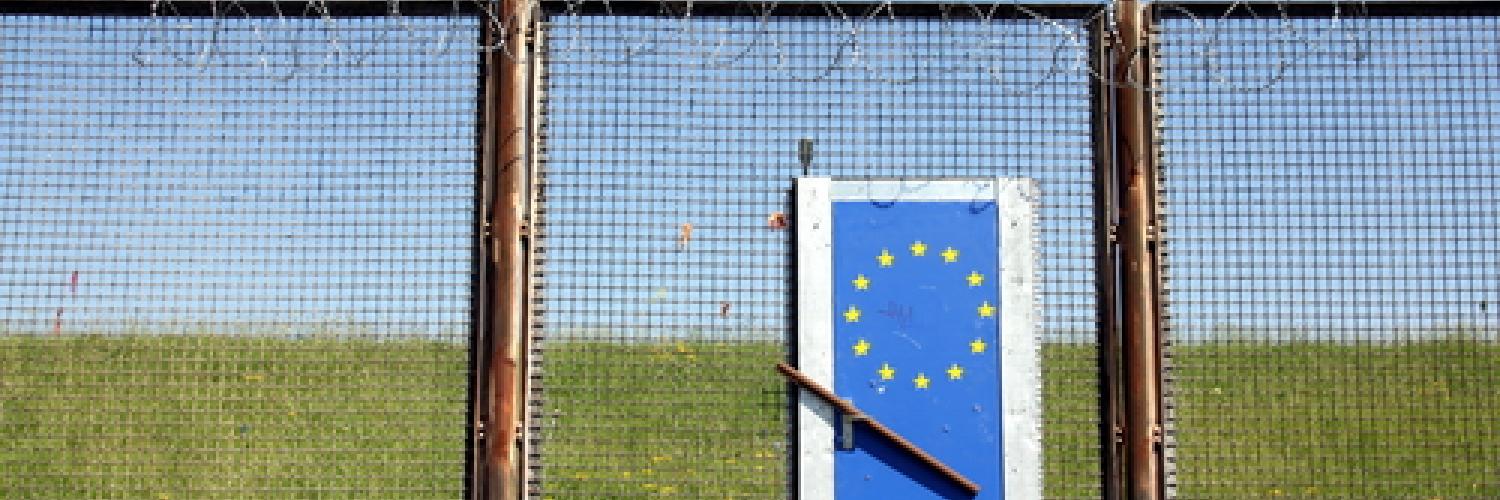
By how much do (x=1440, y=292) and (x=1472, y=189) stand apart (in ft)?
1.36

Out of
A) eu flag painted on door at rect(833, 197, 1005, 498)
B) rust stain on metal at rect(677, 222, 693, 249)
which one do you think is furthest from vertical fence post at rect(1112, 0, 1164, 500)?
rust stain on metal at rect(677, 222, 693, 249)

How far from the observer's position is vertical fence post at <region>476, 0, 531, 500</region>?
163 inches

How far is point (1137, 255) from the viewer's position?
418 cm

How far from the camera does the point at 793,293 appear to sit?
425 cm

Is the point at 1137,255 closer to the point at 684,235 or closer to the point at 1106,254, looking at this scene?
the point at 1106,254

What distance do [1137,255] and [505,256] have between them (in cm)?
225

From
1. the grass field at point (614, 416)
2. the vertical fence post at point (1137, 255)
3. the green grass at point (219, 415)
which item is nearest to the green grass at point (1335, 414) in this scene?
the grass field at point (614, 416)

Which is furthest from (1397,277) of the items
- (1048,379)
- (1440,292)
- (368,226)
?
(368,226)

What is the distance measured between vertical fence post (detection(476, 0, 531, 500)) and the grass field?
183 mm

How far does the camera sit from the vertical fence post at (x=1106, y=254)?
13.8 feet

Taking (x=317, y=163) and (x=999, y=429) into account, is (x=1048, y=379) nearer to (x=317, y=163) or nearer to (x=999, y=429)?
(x=999, y=429)

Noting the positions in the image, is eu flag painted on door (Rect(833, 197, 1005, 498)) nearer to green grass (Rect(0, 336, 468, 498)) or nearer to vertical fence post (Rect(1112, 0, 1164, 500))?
vertical fence post (Rect(1112, 0, 1164, 500))

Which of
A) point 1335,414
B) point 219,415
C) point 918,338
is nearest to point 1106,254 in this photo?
point 918,338

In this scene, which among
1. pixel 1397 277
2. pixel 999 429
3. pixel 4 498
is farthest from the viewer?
pixel 4 498
